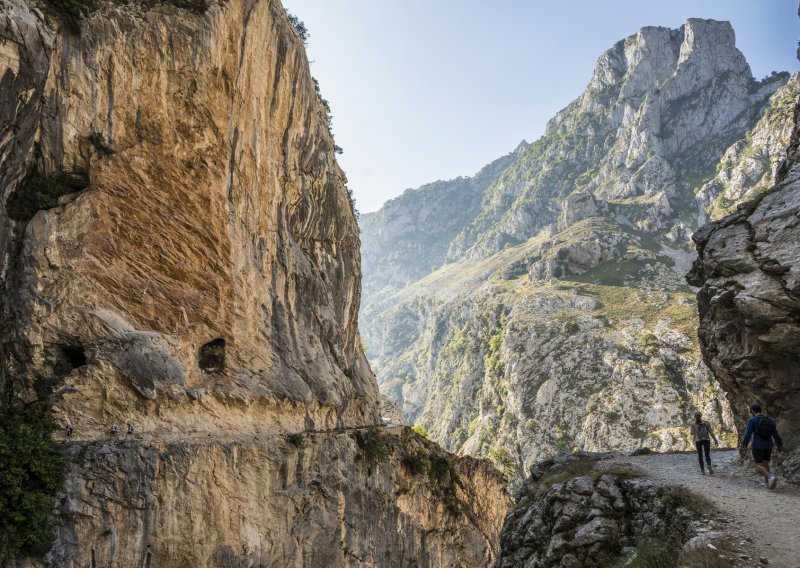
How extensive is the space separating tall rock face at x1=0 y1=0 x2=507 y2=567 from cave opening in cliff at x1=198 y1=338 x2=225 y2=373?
7 cm

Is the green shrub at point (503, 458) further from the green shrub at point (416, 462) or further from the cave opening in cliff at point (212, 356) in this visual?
the cave opening in cliff at point (212, 356)

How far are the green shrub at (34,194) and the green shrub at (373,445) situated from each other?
16283 mm

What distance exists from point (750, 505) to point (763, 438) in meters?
1.89

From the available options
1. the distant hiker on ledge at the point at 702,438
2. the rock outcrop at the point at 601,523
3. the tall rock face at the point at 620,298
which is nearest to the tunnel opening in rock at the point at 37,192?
the rock outcrop at the point at 601,523

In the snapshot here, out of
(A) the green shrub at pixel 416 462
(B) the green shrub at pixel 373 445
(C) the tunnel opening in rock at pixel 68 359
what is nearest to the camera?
(C) the tunnel opening in rock at pixel 68 359

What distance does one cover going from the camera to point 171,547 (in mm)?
16328

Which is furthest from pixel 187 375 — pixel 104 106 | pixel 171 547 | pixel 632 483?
pixel 632 483

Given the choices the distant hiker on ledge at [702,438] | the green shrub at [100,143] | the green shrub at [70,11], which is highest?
the green shrub at [70,11]

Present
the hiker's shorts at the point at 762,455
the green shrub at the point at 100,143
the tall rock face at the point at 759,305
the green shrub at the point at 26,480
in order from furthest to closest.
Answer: the green shrub at the point at 100,143 < the green shrub at the point at 26,480 < the tall rock face at the point at 759,305 < the hiker's shorts at the point at 762,455

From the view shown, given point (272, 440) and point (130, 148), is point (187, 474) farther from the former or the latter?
point (130, 148)

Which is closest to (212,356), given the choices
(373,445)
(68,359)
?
(68,359)

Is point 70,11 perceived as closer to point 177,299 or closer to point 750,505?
point 177,299

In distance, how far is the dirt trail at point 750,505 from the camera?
7495mm

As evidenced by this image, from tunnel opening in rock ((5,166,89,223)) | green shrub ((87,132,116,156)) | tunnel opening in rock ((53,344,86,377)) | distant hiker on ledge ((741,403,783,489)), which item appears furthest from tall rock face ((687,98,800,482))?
tunnel opening in rock ((5,166,89,223))
